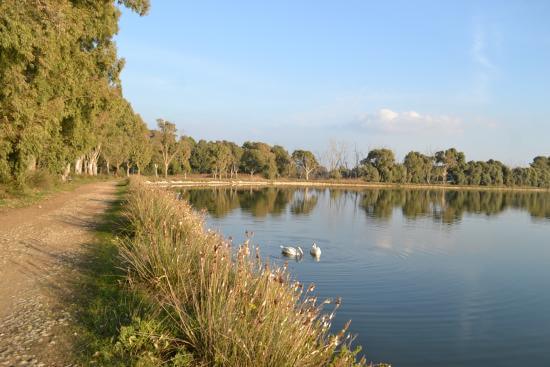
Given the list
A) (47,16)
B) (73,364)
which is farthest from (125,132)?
(73,364)

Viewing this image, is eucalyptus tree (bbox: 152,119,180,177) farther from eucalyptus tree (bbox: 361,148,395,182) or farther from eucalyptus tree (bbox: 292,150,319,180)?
eucalyptus tree (bbox: 361,148,395,182)

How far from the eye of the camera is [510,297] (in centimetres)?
1258

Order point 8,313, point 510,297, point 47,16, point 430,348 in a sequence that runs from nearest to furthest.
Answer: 1. point 8,313
2. point 430,348
3. point 47,16
4. point 510,297

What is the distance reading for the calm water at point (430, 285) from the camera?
28.8 ft

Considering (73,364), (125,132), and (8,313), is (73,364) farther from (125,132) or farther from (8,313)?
(125,132)

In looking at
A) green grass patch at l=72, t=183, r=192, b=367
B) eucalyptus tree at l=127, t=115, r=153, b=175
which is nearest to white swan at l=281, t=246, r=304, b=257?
green grass patch at l=72, t=183, r=192, b=367

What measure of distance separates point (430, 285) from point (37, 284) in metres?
10.3

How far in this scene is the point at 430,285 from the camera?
13.2 meters

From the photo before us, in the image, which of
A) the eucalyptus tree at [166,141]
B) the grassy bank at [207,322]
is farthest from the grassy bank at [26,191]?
the eucalyptus tree at [166,141]

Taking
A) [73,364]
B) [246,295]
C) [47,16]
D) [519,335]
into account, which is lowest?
[519,335]

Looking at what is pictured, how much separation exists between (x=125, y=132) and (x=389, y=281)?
2188 inches

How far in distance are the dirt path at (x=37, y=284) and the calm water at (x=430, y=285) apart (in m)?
5.28

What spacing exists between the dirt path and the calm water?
17.3 feet

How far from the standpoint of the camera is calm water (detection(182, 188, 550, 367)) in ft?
28.8
